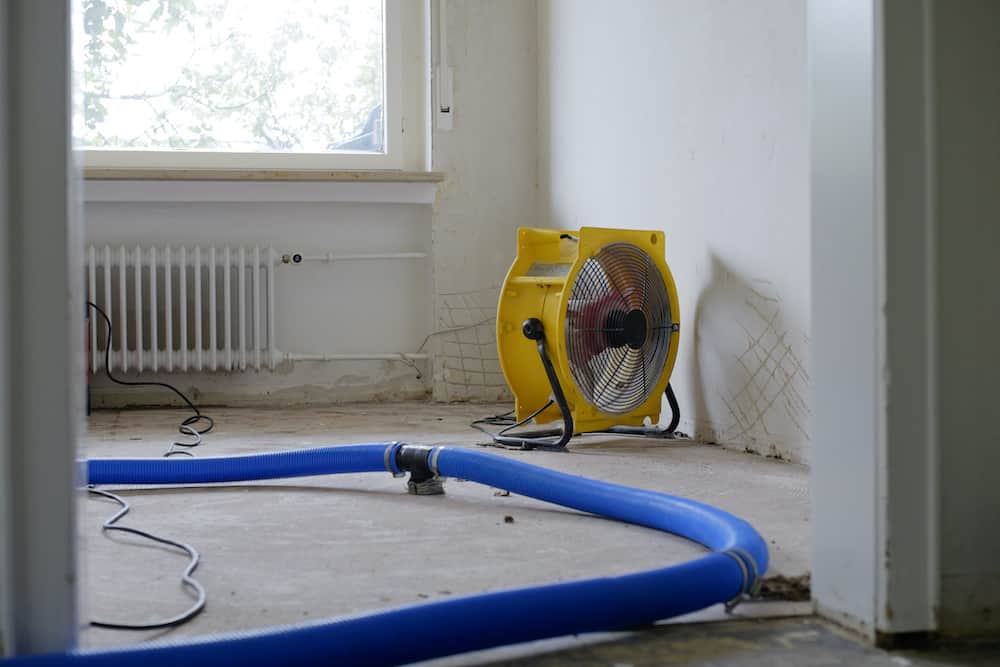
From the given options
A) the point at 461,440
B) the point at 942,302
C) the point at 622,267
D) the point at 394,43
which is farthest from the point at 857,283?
the point at 394,43

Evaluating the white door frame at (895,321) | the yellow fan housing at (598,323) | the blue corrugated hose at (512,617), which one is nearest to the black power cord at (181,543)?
the blue corrugated hose at (512,617)

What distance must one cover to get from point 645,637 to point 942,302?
21.5 inches

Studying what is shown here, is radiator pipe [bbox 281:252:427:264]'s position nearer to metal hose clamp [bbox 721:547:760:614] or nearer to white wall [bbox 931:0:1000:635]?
metal hose clamp [bbox 721:547:760:614]

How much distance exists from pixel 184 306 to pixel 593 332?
190 centimetres

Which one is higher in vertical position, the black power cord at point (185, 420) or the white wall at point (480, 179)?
the white wall at point (480, 179)

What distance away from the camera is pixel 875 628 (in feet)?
4.23

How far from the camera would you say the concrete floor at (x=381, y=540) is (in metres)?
1.49

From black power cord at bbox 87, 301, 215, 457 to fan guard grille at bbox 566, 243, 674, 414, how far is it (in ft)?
3.72

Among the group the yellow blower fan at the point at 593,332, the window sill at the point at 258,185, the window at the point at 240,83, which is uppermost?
the window at the point at 240,83

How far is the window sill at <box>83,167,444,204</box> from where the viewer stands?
13.9 ft

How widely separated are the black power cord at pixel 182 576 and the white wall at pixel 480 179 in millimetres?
2337

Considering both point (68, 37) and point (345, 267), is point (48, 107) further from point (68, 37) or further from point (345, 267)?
point (345, 267)

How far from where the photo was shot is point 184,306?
4211 millimetres

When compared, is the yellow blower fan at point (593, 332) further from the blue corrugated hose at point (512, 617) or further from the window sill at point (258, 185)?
the window sill at point (258, 185)
